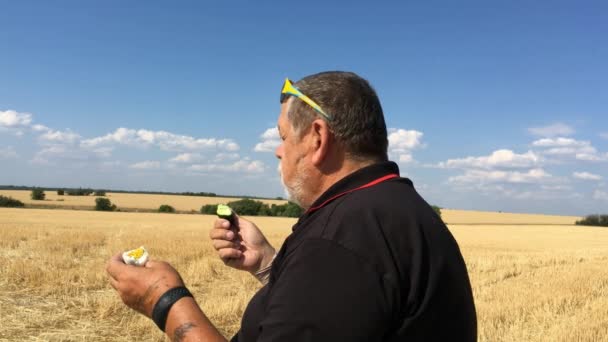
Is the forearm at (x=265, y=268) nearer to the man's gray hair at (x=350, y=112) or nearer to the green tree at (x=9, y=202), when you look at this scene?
the man's gray hair at (x=350, y=112)

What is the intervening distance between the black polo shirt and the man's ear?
0.14 m

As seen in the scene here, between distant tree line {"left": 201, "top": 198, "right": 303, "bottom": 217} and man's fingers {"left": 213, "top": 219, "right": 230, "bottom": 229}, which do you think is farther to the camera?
distant tree line {"left": 201, "top": 198, "right": 303, "bottom": 217}

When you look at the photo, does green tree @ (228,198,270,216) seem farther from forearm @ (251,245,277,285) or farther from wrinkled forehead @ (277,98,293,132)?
wrinkled forehead @ (277,98,293,132)

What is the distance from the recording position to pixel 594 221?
285 feet

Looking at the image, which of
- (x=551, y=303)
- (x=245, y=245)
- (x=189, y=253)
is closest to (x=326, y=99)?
(x=245, y=245)

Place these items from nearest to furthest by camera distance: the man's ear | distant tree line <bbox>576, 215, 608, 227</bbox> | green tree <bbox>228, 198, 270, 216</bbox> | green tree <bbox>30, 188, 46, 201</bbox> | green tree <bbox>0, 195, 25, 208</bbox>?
the man's ear, green tree <bbox>0, 195, 25, 208</bbox>, green tree <bbox>228, 198, 270, 216</bbox>, distant tree line <bbox>576, 215, 608, 227</bbox>, green tree <bbox>30, 188, 46, 201</bbox>

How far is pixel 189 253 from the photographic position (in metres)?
17.3

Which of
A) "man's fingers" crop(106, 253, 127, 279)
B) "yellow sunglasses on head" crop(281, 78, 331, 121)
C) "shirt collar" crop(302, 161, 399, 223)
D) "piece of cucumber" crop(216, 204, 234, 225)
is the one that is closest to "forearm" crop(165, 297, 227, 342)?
"man's fingers" crop(106, 253, 127, 279)

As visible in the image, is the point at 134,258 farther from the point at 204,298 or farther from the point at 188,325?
the point at 204,298

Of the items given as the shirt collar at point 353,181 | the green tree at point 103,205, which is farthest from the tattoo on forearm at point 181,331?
the green tree at point 103,205

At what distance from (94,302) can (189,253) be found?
321 inches

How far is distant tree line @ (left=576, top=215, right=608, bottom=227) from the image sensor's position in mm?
85688

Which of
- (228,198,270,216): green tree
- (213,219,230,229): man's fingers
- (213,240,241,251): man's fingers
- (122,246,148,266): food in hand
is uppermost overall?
(213,219,230,229): man's fingers

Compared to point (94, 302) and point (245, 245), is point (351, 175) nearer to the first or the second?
point (245, 245)
